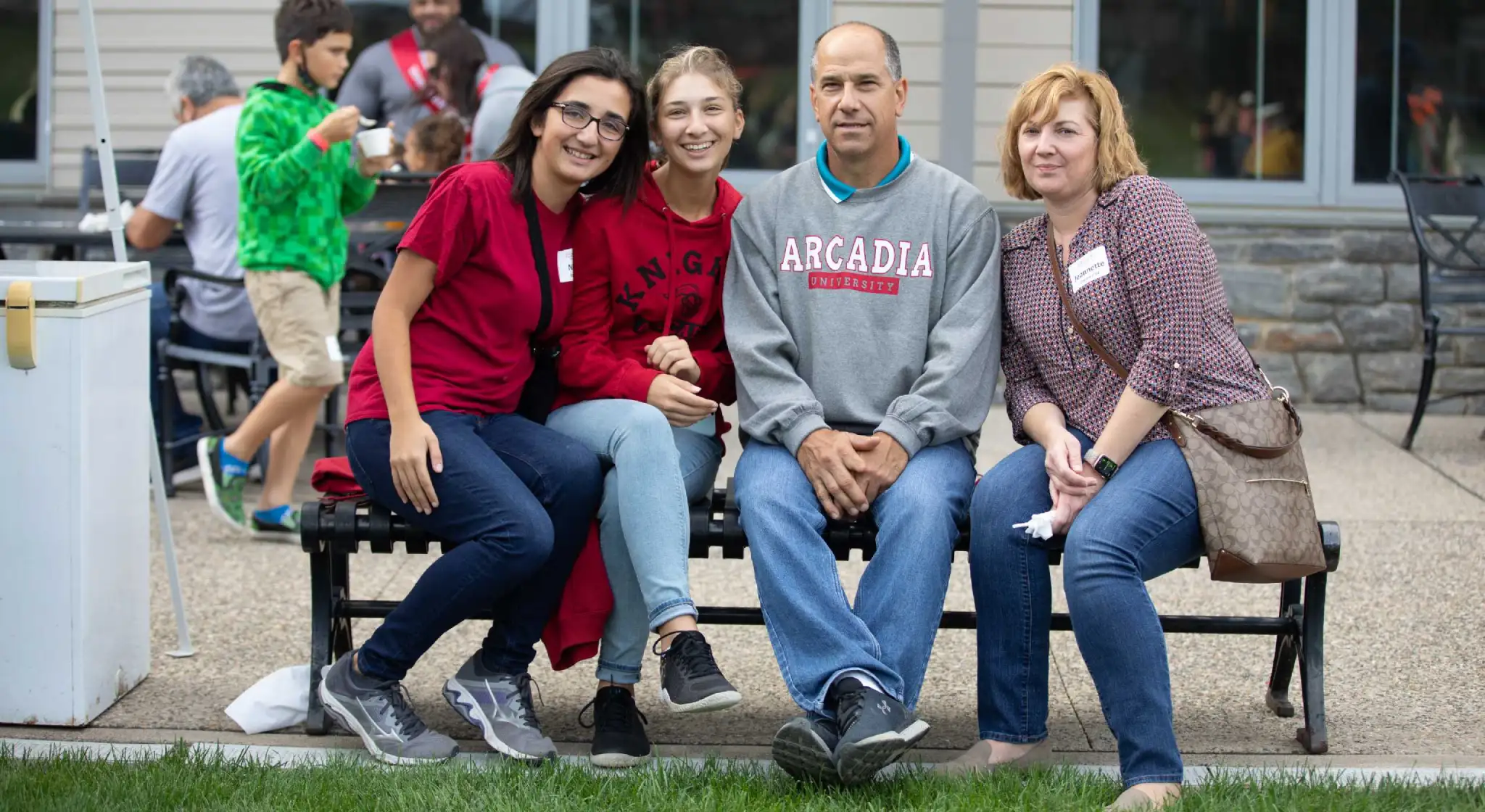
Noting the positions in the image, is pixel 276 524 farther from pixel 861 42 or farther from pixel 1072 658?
pixel 861 42

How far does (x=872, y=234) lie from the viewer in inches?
151

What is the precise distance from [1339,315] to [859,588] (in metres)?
5.79

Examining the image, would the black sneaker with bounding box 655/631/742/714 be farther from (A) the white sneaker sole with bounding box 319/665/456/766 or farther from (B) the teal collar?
(B) the teal collar

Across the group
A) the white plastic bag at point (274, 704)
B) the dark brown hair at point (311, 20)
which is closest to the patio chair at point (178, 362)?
the dark brown hair at point (311, 20)

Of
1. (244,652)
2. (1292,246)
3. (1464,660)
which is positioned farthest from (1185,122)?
(244,652)

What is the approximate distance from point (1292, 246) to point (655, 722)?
560 centimetres

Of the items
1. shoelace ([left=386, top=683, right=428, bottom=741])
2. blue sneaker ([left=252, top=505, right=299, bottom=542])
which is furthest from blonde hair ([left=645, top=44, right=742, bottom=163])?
blue sneaker ([left=252, top=505, right=299, bottom=542])

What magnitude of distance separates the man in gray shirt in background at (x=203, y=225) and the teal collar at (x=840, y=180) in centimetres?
309

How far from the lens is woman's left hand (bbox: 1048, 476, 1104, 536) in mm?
3518

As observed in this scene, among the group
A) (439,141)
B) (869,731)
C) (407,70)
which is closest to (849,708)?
(869,731)

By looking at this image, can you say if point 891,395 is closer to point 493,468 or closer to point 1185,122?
point 493,468

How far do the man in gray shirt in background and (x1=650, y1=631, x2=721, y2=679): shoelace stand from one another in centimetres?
341

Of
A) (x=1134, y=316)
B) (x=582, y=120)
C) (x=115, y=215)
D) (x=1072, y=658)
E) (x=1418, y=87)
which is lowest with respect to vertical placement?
(x=1072, y=658)

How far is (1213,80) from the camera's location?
28.7 ft
